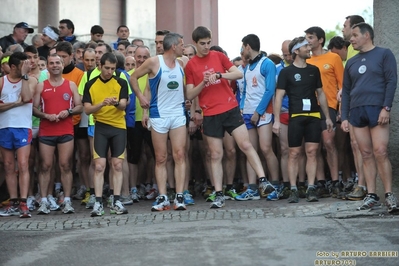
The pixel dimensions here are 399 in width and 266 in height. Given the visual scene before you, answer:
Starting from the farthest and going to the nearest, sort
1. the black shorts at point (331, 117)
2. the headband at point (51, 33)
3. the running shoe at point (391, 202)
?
the headband at point (51, 33) < the black shorts at point (331, 117) < the running shoe at point (391, 202)

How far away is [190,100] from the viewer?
45.6 feet

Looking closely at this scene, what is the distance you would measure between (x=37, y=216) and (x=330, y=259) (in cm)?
563

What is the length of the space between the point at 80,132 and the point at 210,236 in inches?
188

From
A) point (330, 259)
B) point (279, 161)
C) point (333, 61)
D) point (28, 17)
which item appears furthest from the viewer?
point (28, 17)

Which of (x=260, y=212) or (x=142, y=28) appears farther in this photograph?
(x=142, y=28)

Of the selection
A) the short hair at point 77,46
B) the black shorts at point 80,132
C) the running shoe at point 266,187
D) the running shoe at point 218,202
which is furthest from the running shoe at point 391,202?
the short hair at point 77,46


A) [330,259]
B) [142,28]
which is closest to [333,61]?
[330,259]

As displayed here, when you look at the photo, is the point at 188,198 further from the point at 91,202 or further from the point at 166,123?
the point at 91,202

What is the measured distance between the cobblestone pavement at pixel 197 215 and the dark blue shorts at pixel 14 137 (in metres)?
0.98

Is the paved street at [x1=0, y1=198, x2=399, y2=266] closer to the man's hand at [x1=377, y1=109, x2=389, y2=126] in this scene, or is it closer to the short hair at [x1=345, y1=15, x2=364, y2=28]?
the man's hand at [x1=377, y1=109, x2=389, y2=126]

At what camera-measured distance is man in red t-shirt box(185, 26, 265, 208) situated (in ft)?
44.0

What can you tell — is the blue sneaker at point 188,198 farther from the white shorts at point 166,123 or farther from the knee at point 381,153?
the knee at point 381,153

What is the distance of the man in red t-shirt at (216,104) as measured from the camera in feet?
44.0

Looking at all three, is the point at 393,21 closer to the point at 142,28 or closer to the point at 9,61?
the point at 9,61
